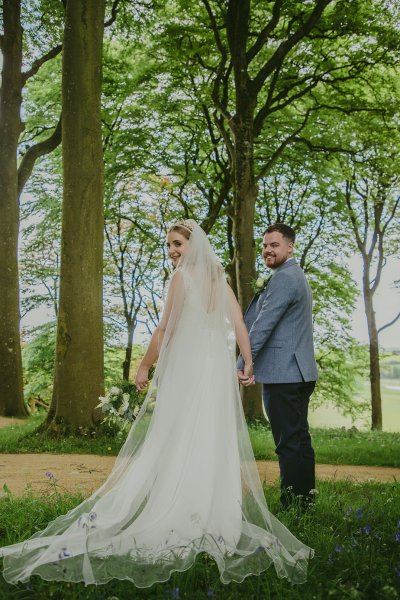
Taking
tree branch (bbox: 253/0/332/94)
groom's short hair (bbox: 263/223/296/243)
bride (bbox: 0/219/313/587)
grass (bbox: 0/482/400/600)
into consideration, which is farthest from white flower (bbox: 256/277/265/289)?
tree branch (bbox: 253/0/332/94)

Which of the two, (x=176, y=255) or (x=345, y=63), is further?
(x=345, y=63)

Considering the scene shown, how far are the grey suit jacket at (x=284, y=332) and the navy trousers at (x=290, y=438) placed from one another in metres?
0.12

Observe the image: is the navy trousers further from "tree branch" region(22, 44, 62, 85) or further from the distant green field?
the distant green field

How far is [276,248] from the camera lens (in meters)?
4.88

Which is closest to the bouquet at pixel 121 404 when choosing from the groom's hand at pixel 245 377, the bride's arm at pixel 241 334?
the groom's hand at pixel 245 377

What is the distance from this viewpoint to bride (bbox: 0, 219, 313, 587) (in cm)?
329

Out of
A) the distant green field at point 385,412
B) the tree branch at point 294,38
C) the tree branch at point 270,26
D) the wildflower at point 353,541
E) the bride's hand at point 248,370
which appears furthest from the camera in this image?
the distant green field at point 385,412

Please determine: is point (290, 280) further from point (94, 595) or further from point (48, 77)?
point (48, 77)

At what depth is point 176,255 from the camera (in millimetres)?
4664

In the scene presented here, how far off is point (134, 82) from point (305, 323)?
1293 centimetres

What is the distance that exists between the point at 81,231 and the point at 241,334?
17.0 feet

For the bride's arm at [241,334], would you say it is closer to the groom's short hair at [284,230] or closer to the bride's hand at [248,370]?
the bride's hand at [248,370]

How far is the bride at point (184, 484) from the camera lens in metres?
3.29

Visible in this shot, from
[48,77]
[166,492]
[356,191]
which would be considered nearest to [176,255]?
[166,492]
